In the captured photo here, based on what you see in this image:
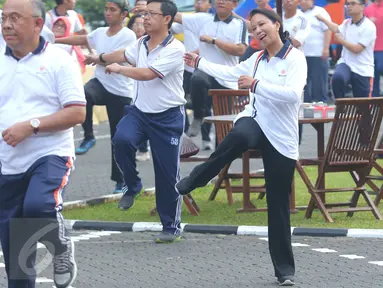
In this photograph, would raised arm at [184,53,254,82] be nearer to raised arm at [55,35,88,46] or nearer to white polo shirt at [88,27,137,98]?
white polo shirt at [88,27,137,98]

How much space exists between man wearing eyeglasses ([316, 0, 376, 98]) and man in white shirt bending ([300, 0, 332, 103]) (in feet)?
5.57

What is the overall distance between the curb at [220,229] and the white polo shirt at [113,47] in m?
2.31

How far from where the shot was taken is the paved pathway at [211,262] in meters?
8.10

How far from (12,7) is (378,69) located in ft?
36.2

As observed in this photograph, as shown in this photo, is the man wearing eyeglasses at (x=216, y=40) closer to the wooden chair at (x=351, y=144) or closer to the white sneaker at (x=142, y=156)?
the white sneaker at (x=142, y=156)

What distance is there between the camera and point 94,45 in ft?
41.8

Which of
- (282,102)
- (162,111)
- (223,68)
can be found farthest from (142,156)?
(282,102)

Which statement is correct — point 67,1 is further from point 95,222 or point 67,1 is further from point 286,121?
point 286,121

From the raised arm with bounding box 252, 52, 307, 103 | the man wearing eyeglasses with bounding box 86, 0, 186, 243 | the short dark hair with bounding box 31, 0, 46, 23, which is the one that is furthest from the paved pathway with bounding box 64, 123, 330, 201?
the short dark hair with bounding box 31, 0, 46, 23

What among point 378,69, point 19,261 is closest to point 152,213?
point 19,261

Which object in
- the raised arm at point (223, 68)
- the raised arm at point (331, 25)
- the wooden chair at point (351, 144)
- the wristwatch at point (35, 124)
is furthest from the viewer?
the raised arm at point (331, 25)

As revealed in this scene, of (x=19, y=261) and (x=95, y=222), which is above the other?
(x=19, y=261)

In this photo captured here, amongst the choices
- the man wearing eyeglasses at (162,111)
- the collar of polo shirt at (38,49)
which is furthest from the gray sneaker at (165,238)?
the collar of polo shirt at (38,49)

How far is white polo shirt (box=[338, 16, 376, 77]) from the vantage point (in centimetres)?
1593
